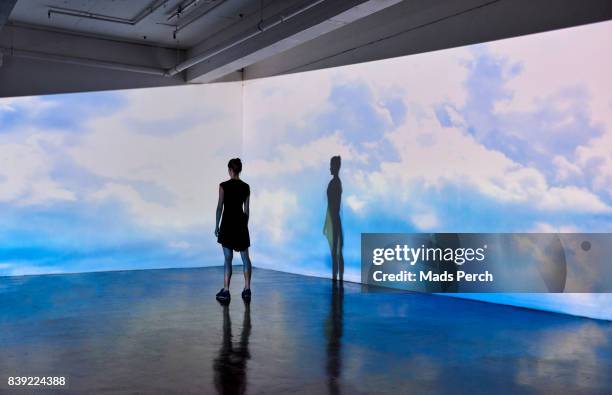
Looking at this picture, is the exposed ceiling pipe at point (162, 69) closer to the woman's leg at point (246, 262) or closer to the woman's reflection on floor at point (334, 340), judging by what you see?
the woman's leg at point (246, 262)

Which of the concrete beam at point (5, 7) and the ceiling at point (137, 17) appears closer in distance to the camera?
the concrete beam at point (5, 7)

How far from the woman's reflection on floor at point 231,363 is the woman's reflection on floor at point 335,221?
3721 mm

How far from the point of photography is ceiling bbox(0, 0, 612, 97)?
731cm

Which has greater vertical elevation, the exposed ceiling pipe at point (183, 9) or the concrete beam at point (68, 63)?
the exposed ceiling pipe at point (183, 9)

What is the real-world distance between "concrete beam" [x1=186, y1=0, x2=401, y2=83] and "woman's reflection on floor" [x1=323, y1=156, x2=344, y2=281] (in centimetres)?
190

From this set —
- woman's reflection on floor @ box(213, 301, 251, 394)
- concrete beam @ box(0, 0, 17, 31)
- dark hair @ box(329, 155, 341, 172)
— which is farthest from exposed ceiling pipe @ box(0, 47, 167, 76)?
woman's reflection on floor @ box(213, 301, 251, 394)

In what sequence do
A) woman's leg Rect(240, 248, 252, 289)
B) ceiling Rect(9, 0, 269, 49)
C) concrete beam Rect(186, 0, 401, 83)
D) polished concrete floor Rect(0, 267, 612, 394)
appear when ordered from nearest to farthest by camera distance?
1. polished concrete floor Rect(0, 267, 612, 394)
2. woman's leg Rect(240, 248, 252, 289)
3. concrete beam Rect(186, 0, 401, 83)
4. ceiling Rect(9, 0, 269, 49)

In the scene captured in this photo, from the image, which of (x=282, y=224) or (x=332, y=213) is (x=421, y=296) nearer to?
(x=332, y=213)

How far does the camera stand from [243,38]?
897cm

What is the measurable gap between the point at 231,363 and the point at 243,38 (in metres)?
5.55

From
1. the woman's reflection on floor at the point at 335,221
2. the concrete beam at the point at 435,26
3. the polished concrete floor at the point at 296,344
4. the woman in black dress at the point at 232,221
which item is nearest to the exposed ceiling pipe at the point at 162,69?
the concrete beam at the point at 435,26

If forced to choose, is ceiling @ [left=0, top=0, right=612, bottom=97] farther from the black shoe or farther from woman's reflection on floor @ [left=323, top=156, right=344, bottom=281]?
the black shoe

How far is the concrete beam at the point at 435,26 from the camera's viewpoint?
261 inches

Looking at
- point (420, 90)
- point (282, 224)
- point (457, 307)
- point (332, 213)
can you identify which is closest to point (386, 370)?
point (457, 307)
